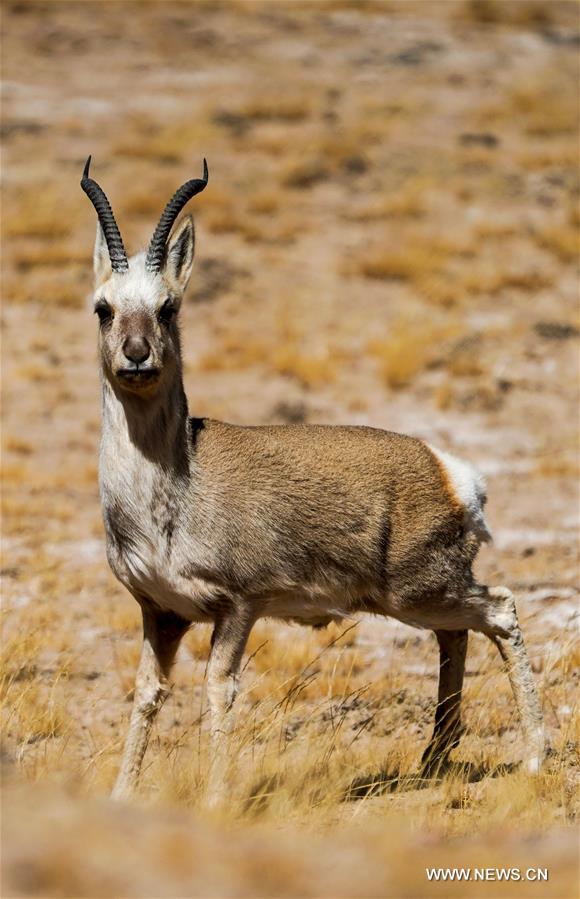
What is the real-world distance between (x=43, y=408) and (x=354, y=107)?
11611 millimetres

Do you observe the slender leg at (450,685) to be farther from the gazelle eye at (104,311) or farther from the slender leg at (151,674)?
the gazelle eye at (104,311)

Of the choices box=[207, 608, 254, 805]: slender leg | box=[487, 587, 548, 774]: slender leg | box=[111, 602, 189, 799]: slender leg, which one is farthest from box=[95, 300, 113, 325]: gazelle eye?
box=[487, 587, 548, 774]: slender leg

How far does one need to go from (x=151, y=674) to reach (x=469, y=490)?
195 cm

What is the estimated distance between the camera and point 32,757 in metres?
5.80

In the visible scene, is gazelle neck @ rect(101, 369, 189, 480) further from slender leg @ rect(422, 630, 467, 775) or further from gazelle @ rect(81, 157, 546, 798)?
slender leg @ rect(422, 630, 467, 775)

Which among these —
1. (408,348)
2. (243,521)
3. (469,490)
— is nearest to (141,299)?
(243,521)

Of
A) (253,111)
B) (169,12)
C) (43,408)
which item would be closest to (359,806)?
(43,408)

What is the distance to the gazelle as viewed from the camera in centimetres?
575

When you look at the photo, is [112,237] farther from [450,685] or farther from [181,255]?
[450,685]

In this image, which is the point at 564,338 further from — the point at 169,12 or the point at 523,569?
the point at 169,12

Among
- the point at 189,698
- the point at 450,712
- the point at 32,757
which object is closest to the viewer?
the point at 32,757

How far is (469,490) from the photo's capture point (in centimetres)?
666

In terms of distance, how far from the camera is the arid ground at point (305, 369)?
13.8 feet

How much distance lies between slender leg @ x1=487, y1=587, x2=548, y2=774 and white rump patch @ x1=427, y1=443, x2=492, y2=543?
0.34 m
